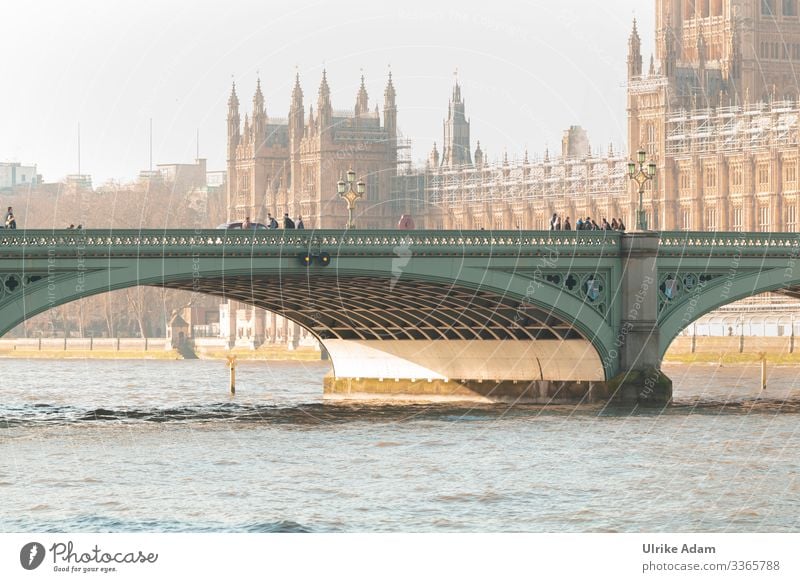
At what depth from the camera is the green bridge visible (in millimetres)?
50656

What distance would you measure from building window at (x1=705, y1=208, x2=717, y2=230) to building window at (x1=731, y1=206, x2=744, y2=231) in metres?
1.36

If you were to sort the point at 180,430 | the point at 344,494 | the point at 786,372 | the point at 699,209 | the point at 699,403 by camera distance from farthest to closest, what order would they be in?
the point at 699,209, the point at 786,372, the point at 699,403, the point at 180,430, the point at 344,494

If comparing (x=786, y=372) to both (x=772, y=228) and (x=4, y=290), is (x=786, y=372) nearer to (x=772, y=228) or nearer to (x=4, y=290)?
(x=772, y=228)

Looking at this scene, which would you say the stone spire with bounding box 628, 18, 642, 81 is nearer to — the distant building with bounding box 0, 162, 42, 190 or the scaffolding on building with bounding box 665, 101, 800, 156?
the scaffolding on building with bounding box 665, 101, 800, 156

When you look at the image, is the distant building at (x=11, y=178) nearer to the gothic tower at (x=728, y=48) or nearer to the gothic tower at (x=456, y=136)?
the gothic tower at (x=456, y=136)

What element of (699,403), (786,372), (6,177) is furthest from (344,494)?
(6,177)

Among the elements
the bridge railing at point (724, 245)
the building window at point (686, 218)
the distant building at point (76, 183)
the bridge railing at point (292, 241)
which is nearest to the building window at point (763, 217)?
the building window at point (686, 218)

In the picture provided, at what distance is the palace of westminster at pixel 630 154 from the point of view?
13150 centimetres

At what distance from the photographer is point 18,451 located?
4991cm

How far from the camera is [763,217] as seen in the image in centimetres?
12925

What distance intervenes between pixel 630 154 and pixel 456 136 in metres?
41.5

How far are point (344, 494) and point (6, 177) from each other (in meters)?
146

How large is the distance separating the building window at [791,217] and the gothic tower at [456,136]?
3598 cm

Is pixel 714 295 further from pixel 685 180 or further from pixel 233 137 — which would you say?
pixel 233 137
